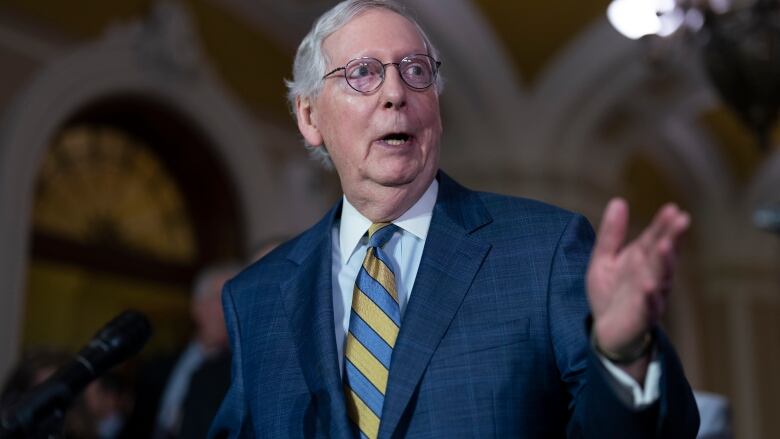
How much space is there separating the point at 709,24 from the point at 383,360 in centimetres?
396

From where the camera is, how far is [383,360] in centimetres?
148

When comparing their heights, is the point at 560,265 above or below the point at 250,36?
below

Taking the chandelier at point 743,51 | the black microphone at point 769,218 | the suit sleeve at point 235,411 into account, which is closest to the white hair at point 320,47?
the suit sleeve at point 235,411

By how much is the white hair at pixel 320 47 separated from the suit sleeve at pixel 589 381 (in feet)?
1.32

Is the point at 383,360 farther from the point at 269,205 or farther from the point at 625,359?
the point at 269,205

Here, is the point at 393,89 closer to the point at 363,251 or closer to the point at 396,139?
the point at 396,139

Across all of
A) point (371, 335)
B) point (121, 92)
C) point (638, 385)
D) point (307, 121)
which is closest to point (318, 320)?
point (371, 335)

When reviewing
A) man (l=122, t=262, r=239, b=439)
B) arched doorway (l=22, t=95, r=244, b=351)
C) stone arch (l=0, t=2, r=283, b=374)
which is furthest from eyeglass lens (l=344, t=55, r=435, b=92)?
arched doorway (l=22, t=95, r=244, b=351)

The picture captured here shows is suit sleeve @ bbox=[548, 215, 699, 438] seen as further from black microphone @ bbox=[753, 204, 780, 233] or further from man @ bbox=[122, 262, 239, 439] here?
man @ bbox=[122, 262, 239, 439]

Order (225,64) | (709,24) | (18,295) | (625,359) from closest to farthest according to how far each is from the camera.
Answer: (625,359)
(709,24)
(18,295)
(225,64)

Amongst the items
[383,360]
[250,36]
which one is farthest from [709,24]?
[383,360]

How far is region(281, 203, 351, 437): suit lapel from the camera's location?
4.80 ft

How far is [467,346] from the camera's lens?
4.71ft

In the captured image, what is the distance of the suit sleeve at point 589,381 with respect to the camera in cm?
120
